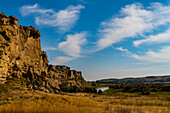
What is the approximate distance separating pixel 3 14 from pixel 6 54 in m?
8.10

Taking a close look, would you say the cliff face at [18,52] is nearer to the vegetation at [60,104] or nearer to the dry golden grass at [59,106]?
the vegetation at [60,104]

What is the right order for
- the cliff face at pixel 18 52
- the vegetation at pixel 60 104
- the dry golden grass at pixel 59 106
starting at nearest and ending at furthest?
1. the dry golden grass at pixel 59 106
2. the vegetation at pixel 60 104
3. the cliff face at pixel 18 52

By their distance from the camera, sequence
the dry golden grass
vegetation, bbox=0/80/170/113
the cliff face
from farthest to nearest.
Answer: the cliff face
vegetation, bbox=0/80/170/113
the dry golden grass

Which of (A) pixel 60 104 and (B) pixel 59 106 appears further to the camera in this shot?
(A) pixel 60 104

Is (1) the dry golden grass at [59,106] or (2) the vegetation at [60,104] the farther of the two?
(2) the vegetation at [60,104]

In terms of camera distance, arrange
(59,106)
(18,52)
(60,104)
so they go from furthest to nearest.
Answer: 1. (18,52)
2. (60,104)
3. (59,106)

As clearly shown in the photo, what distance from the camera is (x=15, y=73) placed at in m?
25.6

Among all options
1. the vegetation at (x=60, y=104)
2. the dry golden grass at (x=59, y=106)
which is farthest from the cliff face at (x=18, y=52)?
the dry golden grass at (x=59, y=106)

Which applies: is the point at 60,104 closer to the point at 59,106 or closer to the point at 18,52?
the point at 59,106

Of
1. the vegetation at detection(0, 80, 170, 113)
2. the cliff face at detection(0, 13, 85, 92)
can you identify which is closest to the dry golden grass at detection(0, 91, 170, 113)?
the vegetation at detection(0, 80, 170, 113)

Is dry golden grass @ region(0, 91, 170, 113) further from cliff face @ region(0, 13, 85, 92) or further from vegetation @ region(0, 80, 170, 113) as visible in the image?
cliff face @ region(0, 13, 85, 92)

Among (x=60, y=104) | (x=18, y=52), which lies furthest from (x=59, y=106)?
(x=18, y=52)

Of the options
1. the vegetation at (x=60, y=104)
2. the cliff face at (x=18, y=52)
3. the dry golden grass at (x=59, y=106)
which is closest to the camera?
the dry golden grass at (x=59, y=106)

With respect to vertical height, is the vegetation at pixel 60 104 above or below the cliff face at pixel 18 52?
below
